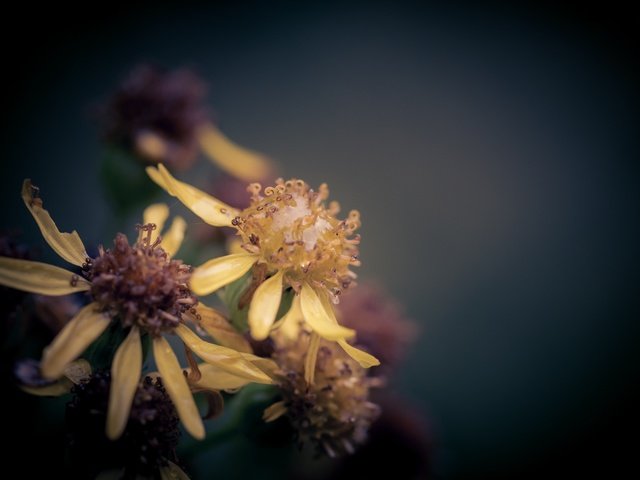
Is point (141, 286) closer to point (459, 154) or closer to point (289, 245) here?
point (289, 245)

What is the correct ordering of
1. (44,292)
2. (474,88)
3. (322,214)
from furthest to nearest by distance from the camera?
(474,88)
(322,214)
(44,292)

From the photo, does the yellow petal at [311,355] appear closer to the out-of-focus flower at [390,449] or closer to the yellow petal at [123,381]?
the yellow petal at [123,381]

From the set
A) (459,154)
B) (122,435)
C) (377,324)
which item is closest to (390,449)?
(377,324)

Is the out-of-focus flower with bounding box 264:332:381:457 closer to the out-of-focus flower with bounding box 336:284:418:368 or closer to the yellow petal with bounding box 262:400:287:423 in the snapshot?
the yellow petal with bounding box 262:400:287:423

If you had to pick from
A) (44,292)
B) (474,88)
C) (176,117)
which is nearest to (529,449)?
(474,88)

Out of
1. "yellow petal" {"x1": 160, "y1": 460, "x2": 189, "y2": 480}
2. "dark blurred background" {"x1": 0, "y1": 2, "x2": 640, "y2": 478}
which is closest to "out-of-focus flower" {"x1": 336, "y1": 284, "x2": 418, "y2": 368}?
"yellow petal" {"x1": 160, "y1": 460, "x2": 189, "y2": 480}

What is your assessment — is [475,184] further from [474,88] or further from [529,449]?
[529,449]
